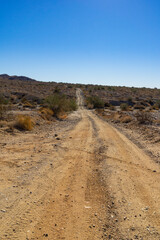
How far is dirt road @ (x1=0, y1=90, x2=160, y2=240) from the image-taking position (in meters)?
3.87

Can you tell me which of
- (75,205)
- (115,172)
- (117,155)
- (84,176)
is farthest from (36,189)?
(117,155)

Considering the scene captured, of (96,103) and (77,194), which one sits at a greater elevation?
(96,103)

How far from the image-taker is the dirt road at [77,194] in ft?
12.7

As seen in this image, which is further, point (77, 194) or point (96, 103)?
point (96, 103)

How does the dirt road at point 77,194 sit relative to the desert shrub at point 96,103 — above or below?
below

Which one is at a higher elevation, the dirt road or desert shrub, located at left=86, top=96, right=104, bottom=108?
desert shrub, located at left=86, top=96, right=104, bottom=108

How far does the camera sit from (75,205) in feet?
15.5

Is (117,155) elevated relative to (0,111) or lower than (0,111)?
lower

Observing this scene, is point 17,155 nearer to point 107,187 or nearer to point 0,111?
point 107,187

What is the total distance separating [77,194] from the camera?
5.27m

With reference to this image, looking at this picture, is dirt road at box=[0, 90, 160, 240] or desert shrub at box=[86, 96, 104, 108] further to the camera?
desert shrub at box=[86, 96, 104, 108]

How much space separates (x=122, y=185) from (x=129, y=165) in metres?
2.00

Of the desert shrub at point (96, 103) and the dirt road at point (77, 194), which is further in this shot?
the desert shrub at point (96, 103)

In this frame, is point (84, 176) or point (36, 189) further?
point (84, 176)
